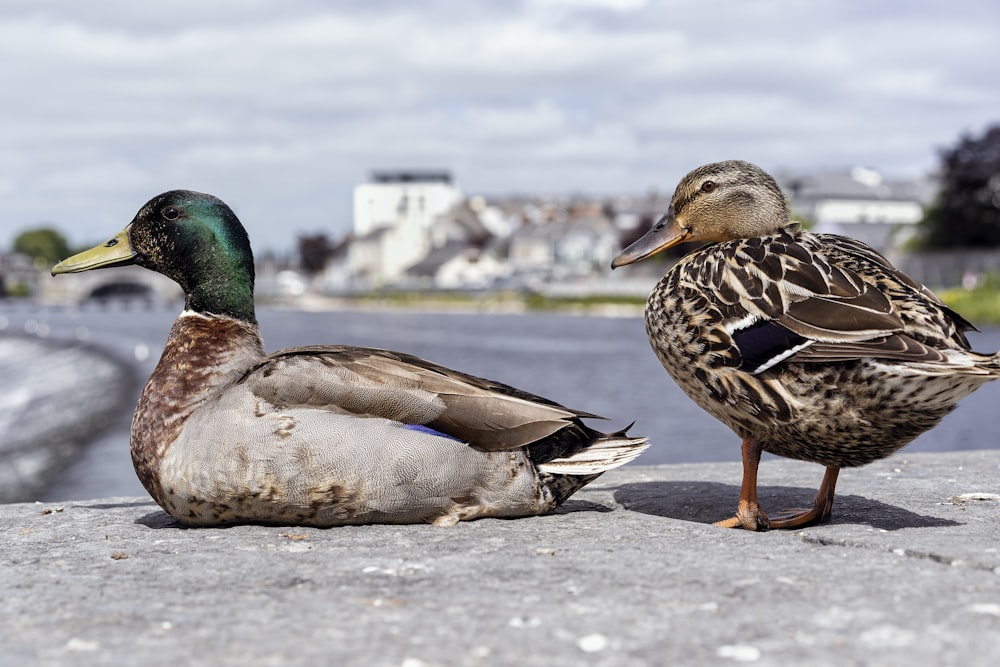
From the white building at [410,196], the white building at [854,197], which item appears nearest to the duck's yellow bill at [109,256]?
the white building at [854,197]

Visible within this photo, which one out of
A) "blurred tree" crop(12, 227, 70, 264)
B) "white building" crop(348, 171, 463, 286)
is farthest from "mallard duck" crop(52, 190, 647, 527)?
"blurred tree" crop(12, 227, 70, 264)

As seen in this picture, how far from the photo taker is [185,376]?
460cm

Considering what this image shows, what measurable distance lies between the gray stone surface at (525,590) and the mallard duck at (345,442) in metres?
0.12

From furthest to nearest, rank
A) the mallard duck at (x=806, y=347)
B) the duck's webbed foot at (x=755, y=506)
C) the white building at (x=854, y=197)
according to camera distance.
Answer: the white building at (x=854, y=197)
the duck's webbed foot at (x=755, y=506)
the mallard duck at (x=806, y=347)

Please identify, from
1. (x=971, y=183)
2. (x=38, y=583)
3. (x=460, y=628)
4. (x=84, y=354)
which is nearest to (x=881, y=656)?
(x=460, y=628)

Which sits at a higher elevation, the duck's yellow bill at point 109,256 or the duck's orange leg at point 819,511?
the duck's yellow bill at point 109,256

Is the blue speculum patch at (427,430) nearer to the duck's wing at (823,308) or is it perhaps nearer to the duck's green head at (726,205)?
the duck's green head at (726,205)

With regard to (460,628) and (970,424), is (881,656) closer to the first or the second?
(460,628)

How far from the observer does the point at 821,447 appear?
4.00 m

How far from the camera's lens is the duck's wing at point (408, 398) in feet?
14.3

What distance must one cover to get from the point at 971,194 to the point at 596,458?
59.2 metres

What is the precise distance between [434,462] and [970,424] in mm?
18692

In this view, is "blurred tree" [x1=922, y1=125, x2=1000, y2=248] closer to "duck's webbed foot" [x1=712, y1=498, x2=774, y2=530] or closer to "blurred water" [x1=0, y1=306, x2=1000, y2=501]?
"blurred water" [x1=0, y1=306, x2=1000, y2=501]

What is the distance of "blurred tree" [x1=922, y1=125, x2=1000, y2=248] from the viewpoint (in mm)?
57250
